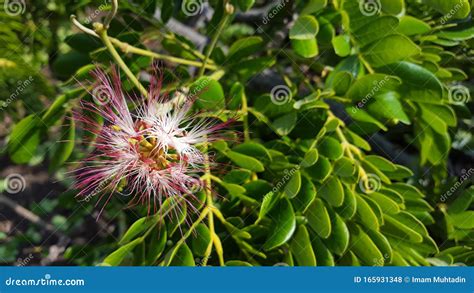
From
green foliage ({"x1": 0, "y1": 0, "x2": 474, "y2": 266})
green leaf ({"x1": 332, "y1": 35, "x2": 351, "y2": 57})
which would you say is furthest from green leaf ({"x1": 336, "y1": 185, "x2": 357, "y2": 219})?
green leaf ({"x1": 332, "y1": 35, "x2": 351, "y2": 57})

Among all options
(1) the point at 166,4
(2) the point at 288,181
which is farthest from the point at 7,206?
(2) the point at 288,181

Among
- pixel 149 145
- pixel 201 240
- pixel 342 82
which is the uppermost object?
pixel 342 82

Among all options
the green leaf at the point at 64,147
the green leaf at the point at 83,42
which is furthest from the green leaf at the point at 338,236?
the green leaf at the point at 83,42

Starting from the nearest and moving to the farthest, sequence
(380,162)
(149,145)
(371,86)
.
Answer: (149,145) → (371,86) → (380,162)

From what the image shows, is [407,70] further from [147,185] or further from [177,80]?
[147,185]

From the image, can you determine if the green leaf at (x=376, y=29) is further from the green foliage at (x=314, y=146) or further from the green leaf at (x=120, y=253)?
the green leaf at (x=120, y=253)

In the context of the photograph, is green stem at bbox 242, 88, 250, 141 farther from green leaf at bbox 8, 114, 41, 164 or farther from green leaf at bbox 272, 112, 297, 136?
green leaf at bbox 8, 114, 41, 164

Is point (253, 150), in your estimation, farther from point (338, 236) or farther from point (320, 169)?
point (338, 236)

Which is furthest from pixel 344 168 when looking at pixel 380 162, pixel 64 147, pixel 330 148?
pixel 64 147
